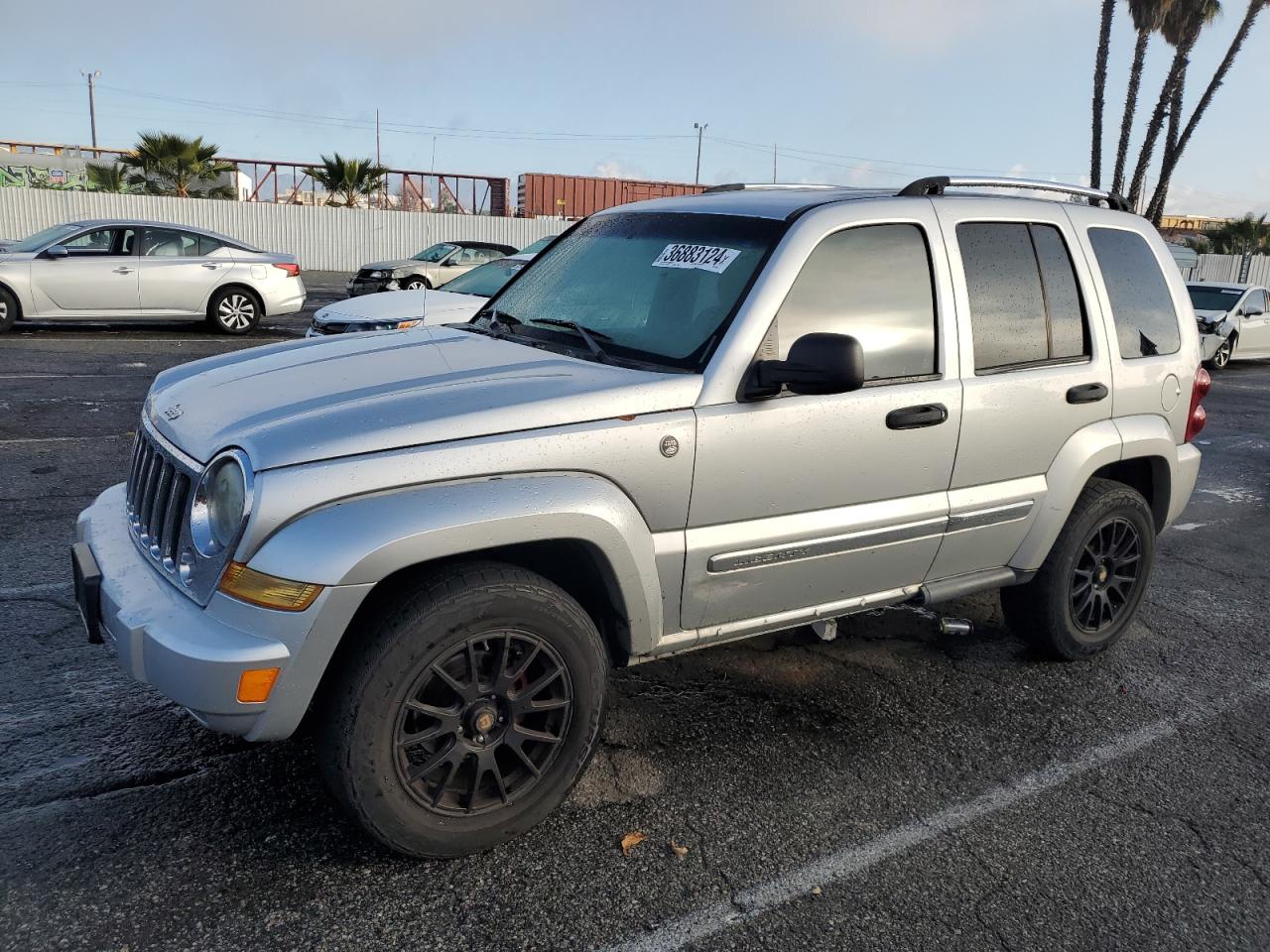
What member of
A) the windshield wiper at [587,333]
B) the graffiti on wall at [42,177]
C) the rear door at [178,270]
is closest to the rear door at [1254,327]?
the rear door at [178,270]

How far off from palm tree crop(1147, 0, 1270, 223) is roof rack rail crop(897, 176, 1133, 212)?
96.0ft

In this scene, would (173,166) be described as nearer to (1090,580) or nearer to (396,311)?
(396,311)

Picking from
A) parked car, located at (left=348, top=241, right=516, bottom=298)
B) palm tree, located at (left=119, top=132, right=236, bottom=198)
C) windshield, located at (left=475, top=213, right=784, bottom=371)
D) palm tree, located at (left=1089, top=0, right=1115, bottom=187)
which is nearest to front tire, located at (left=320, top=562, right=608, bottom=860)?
windshield, located at (left=475, top=213, right=784, bottom=371)

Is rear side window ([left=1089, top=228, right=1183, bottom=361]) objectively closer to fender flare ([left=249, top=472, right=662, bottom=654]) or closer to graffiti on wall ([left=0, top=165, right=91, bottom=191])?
fender flare ([left=249, top=472, right=662, bottom=654])

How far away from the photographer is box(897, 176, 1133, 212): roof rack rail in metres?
3.83

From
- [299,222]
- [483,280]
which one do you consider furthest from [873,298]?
[299,222]

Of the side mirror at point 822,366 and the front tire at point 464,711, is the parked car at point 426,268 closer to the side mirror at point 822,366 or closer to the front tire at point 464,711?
the side mirror at point 822,366

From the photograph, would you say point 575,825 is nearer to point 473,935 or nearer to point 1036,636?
point 473,935

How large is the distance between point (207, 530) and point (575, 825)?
1379 mm

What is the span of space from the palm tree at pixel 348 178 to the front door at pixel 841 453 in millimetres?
34104

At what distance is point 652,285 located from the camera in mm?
3643

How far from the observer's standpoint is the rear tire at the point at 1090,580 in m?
4.28

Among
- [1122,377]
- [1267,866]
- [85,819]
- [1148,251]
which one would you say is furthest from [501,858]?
[1148,251]

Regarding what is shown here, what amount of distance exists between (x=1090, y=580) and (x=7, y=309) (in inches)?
544
